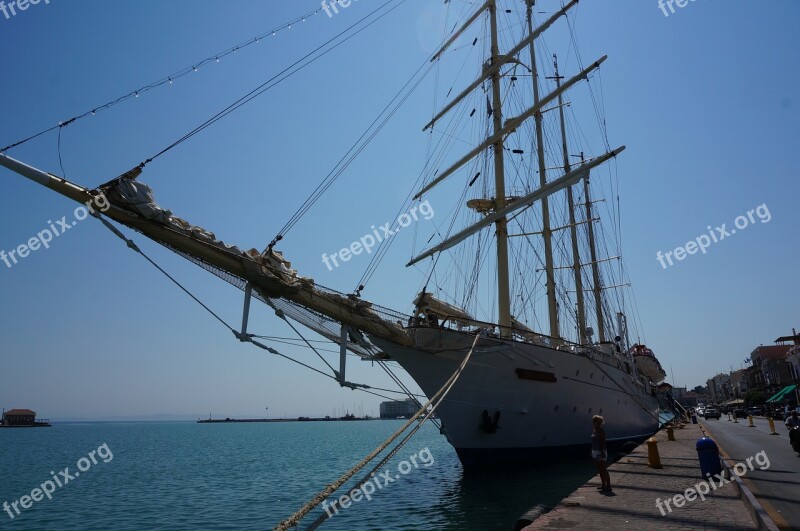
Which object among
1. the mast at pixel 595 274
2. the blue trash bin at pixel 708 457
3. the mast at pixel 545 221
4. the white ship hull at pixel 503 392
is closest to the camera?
the blue trash bin at pixel 708 457

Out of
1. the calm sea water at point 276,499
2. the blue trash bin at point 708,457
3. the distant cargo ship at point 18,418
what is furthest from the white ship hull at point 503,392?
the distant cargo ship at point 18,418

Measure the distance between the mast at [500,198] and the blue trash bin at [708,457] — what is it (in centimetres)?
967

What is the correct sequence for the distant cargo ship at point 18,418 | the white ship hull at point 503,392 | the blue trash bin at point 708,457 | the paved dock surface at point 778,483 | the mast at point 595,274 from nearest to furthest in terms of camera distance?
the paved dock surface at point 778,483 < the blue trash bin at point 708,457 < the white ship hull at point 503,392 < the mast at point 595,274 < the distant cargo ship at point 18,418

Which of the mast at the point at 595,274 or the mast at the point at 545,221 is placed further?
the mast at the point at 595,274

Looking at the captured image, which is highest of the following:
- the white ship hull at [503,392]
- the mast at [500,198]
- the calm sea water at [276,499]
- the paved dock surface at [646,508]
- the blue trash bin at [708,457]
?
the mast at [500,198]

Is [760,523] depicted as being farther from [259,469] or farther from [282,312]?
[259,469]

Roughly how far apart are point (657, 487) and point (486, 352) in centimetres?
729

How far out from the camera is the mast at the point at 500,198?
2047 cm

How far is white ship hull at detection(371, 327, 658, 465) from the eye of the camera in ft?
53.0

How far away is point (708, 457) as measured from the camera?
9.59 meters

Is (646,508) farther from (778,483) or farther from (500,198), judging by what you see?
(500,198)

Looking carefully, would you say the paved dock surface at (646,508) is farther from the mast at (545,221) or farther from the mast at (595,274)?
the mast at (595,274)

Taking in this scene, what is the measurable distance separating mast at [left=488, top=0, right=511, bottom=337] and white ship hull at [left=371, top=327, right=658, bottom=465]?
220cm

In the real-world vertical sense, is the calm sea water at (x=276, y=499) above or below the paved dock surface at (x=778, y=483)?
below
